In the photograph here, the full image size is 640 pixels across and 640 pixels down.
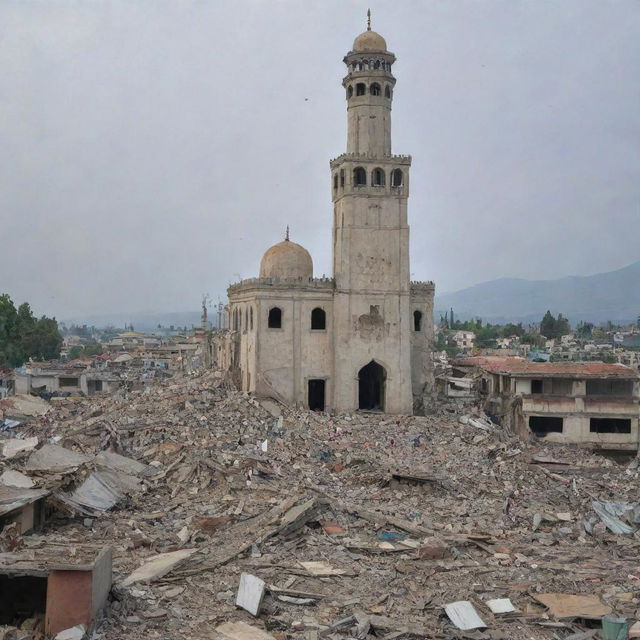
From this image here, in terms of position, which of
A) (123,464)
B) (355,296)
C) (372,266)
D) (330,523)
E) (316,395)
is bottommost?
(330,523)

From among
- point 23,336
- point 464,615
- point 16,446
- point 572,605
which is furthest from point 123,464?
point 23,336

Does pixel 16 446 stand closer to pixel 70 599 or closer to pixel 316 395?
pixel 316 395

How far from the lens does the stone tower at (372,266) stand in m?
32.0

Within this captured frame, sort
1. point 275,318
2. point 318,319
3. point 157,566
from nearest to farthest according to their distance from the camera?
point 157,566, point 275,318, point 318,319

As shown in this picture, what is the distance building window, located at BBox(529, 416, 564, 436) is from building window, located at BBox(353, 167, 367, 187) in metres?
13.7

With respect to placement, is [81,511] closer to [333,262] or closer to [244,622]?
[244,622]

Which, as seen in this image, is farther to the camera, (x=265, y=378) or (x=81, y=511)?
(x=265, y=378)

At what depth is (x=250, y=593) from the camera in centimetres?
1354

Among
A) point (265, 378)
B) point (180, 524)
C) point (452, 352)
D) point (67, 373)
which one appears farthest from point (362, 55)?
point (452, 352)

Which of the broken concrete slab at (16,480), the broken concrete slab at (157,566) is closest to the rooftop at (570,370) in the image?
the broken concrete slab at (157,566)

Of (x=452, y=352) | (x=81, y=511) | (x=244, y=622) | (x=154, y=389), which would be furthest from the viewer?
(x=452, y=352)

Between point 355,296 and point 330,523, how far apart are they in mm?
14863

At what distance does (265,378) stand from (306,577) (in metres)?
16.9

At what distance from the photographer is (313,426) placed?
28828mm
